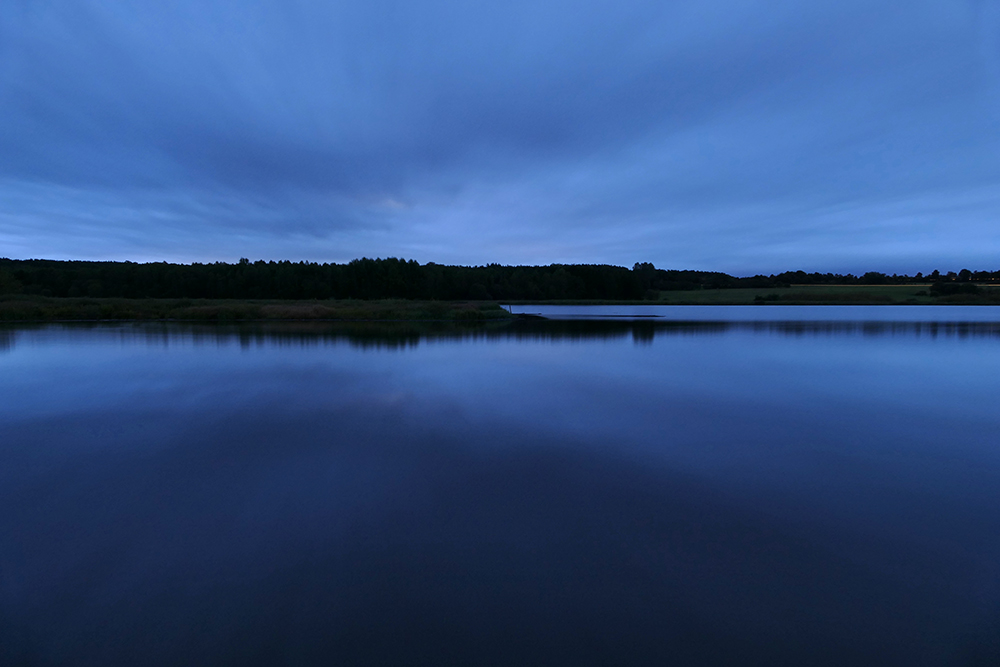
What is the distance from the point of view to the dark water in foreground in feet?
8.46

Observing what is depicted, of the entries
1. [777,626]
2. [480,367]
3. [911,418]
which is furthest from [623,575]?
[480,367]

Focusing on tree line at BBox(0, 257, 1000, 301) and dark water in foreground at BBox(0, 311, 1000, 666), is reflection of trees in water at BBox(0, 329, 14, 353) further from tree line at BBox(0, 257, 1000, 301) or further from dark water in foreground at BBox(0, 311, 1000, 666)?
tree line at BBox(0, 257, 1000, 301)

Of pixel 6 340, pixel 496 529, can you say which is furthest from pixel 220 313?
pixel 496 529

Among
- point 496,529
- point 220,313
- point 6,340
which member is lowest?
point 496,529

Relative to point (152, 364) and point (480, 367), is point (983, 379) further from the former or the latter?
point (152, 364)

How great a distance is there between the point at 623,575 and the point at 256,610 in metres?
2.32

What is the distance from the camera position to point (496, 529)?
3723 mm

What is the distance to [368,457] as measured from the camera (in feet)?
17.7

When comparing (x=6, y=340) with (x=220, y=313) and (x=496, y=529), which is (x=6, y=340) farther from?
(x=496, y=529)

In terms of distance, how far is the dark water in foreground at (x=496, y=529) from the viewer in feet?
8.46

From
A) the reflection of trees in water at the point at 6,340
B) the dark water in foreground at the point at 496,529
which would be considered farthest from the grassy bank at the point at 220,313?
the dark water in foreground at the point at 496,529

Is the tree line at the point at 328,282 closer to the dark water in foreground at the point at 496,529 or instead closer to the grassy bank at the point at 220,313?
the grassy bank at the point at 220,313

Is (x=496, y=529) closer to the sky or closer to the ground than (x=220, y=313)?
closer to the ground

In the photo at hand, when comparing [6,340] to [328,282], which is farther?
[328,282]
